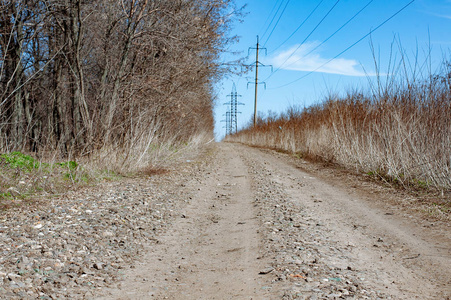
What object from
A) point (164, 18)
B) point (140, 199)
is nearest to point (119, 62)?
point (164, 18)

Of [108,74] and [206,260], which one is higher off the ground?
[108,74]

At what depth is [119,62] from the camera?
9.35 m

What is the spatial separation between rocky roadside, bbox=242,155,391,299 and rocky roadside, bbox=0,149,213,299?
1.33 meters

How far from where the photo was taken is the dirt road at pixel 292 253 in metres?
2.78

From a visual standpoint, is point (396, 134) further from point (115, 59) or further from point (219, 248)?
point (115, 59)

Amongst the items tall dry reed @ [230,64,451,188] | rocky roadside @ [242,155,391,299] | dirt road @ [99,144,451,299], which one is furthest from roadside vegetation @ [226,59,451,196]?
rocky roadside @ [242,155,391,299]

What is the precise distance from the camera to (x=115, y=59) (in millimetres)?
9336

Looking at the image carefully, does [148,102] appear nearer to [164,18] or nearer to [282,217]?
[164,18]

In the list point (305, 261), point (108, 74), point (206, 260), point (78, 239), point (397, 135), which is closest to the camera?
point (305, 261)

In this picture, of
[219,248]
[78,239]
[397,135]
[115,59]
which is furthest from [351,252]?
[115,59]

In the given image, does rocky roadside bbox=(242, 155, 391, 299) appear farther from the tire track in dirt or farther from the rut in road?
the rut in road

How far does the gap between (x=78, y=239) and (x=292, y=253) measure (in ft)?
7.27

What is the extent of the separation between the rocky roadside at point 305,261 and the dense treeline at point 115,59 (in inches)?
186

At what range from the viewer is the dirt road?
278cm
